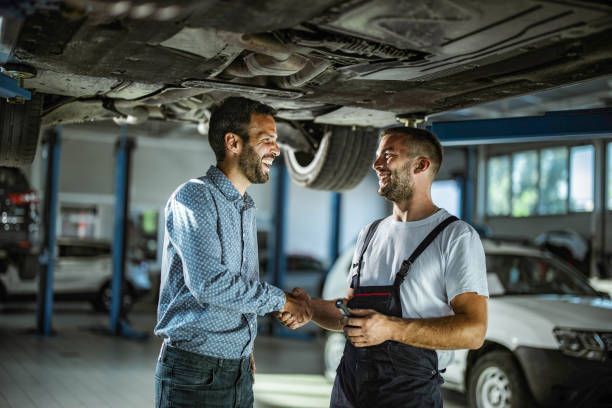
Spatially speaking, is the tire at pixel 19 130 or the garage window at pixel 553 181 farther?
the garage window at pixel 553 181

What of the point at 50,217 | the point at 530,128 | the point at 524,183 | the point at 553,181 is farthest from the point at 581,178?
the point at 530,128

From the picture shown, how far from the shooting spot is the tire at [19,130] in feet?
11.4

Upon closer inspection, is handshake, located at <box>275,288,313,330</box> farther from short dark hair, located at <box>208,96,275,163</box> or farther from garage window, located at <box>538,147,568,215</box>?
garage window, located at <box>538,147,568,215</box>

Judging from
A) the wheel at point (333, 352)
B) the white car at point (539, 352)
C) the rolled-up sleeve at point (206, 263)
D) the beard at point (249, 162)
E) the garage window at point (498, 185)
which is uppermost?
the garage window at point (498, 185)

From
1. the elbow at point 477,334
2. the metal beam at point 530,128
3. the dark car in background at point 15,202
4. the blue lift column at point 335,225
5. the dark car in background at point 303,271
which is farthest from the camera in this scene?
the dark car in background at point 303,271

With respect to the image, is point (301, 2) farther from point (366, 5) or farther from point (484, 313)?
point (484, 313)

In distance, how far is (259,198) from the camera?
1905cm

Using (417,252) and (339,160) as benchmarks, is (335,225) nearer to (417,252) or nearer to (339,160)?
(339,160)

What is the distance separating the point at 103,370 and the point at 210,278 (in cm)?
563

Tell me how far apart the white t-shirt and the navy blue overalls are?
1.2 inches

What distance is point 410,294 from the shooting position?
237 cm

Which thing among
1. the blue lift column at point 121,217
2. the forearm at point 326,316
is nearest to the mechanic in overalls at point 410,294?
the forearm at point 326,316

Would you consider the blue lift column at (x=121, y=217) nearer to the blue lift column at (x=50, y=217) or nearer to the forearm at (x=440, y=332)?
the blue lift column at (x=50, y=217)

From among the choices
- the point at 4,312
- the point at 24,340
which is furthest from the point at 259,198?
the point at 24,340
